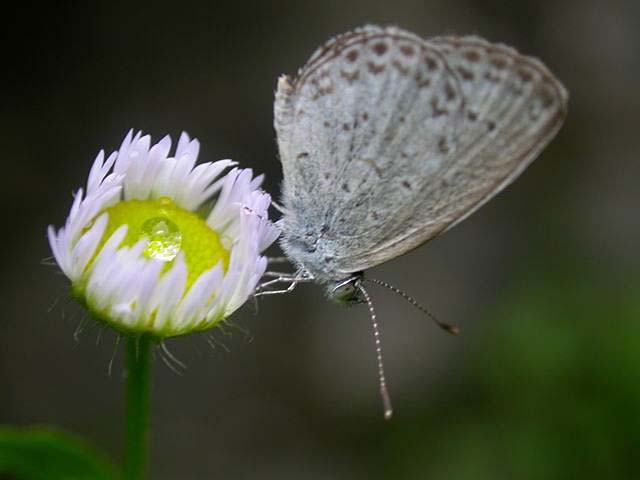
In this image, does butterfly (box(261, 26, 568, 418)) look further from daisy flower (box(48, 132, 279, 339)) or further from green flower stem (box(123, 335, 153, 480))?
green flower stem (box(123, 335, 153, 480))

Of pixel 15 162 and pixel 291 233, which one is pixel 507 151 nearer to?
pixel 291 233

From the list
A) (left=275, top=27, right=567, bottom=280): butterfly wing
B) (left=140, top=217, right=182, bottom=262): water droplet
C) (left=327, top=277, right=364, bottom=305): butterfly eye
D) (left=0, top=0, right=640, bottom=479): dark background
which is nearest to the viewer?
(left=140, top=217, right=182, bottom=262): water droplet

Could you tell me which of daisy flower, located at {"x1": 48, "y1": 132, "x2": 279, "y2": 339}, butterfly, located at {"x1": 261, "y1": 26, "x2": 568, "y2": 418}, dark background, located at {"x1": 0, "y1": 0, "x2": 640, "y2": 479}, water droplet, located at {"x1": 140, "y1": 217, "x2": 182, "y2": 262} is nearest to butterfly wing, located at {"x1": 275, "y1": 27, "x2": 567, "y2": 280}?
butterfly, located at {"x1": 261, "y1": 26, "x2": 568, "y2": 418}

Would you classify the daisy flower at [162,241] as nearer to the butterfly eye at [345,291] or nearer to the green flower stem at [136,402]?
the green flower stem at [136,402]

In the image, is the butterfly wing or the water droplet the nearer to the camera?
the water droplet

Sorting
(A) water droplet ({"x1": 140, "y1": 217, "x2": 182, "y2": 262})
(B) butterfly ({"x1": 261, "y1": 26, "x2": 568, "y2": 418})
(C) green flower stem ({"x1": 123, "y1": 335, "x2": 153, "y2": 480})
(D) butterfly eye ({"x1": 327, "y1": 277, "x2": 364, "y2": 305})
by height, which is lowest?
(C) green flower stem ({"x1": 123, "y1": 335, "x2": 153, "y2": 480})

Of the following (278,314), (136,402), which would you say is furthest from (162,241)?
(278,314)

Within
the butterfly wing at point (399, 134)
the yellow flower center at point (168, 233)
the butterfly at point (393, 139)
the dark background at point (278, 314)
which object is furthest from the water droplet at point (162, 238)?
the dark background at point (278, 314)
